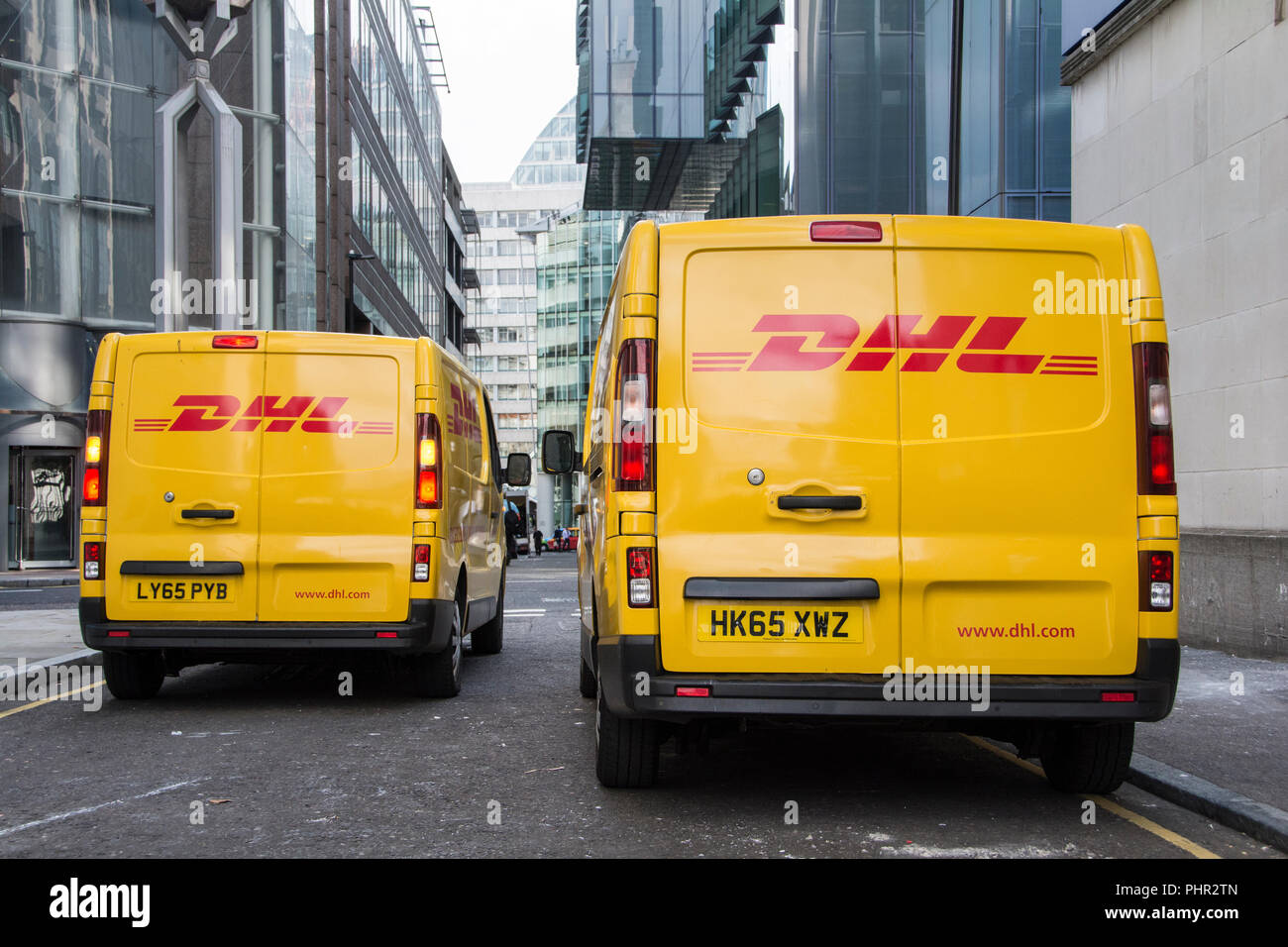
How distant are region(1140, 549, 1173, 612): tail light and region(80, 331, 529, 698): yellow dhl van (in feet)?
14.1

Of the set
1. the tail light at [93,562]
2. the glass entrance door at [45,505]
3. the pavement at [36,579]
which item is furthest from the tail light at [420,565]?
the glass entrance door at [45,505]

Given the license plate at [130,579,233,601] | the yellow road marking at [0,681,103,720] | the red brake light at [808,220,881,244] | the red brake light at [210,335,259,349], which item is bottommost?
the yellow road marking at [0,681,103,720]

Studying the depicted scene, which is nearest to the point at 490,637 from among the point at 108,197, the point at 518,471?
the point at 518,471

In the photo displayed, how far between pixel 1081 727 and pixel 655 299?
251 cm

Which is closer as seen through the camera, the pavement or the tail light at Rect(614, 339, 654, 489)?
the tail light at Rect(614, 339, 654, 489)

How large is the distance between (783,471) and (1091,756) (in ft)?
6.28

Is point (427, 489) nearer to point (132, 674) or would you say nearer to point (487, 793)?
point (132, 674)

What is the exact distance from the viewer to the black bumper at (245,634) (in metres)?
7.60

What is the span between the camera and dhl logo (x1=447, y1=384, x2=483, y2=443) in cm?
884

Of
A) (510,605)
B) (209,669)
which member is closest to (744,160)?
(510,605)

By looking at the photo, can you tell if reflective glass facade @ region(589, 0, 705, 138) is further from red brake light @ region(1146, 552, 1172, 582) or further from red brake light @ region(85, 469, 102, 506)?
red brake light @ region(1146, 552, 1172, 582)

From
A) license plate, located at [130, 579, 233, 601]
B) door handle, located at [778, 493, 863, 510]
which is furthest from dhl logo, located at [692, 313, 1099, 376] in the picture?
license plate, located at [130, 579, 233, 601]

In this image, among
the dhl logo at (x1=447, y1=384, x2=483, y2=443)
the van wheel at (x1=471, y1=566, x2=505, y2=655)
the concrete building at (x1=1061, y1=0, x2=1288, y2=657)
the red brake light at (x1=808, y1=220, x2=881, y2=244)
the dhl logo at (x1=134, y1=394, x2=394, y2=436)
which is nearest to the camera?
the red brake light at (x1=808, y1=220, x2=881, y2=244)
